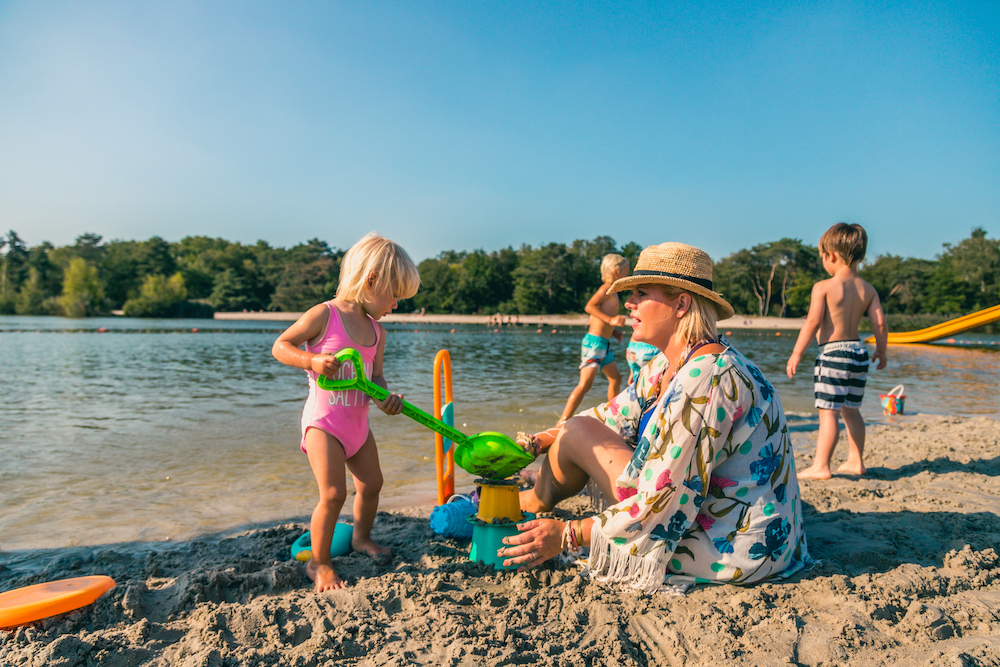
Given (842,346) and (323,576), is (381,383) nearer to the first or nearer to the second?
(323,576)

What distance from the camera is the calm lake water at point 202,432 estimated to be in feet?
12.5

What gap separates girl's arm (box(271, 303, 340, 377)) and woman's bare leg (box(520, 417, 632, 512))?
1156 mm

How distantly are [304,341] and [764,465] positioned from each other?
2.06 meters

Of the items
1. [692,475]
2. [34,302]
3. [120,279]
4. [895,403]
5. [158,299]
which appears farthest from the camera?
[120,279]

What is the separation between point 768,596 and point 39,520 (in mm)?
4301

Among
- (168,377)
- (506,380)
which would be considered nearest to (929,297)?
(506,380)

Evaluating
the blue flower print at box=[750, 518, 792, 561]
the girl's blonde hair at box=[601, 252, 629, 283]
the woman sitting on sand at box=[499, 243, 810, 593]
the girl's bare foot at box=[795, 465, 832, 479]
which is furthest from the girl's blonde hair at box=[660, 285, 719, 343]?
the girl's blonde hair at box=[601, 252, 629, 283]

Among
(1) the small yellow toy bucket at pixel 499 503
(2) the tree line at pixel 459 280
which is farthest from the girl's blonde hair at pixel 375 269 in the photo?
(2) the tree line at pixel 459 280

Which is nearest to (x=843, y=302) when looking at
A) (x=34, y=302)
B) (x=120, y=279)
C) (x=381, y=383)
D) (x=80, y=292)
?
(x=381, y=383)

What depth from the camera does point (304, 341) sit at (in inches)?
106

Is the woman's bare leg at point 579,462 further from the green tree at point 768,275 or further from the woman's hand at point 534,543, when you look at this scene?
the green tree at point 768,275

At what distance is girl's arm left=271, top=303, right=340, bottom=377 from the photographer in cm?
246

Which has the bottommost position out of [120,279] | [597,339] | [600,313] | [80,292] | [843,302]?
[597,339]

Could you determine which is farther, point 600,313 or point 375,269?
point 600,313
